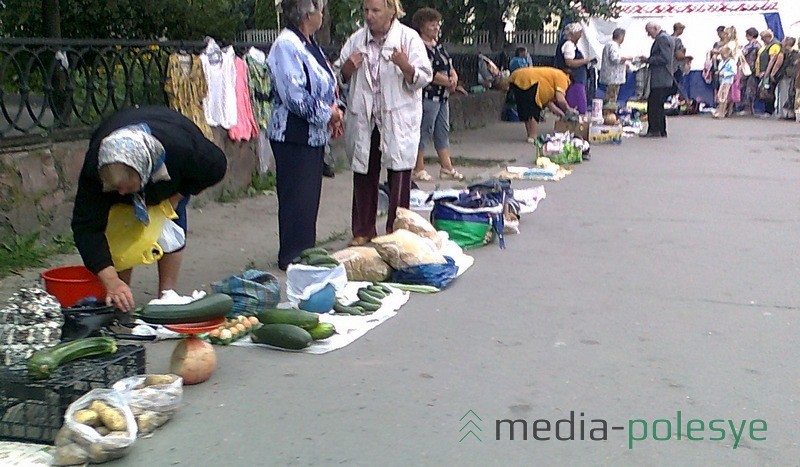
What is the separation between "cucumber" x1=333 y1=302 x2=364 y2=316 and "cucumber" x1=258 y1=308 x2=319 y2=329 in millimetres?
399

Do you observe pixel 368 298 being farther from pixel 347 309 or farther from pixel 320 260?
pixel 320 260

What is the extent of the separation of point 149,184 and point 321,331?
1.16 metres

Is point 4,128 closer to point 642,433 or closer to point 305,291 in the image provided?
point 305,291

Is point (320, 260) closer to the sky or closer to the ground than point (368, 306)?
closer to the sky

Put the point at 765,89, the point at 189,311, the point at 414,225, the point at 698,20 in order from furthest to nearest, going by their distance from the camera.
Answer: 1. the point at 698,20
2. the point at 765,89
3. the point at 414,225
4. the point at 189,311

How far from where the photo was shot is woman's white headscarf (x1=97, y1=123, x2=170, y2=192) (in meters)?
4.30

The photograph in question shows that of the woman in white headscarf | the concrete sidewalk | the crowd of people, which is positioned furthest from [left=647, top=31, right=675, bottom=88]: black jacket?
the woman in white headscarf

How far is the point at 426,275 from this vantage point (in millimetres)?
6125

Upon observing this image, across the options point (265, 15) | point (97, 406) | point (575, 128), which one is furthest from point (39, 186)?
point (265, 15)

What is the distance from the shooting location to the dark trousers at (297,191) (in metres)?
6.31

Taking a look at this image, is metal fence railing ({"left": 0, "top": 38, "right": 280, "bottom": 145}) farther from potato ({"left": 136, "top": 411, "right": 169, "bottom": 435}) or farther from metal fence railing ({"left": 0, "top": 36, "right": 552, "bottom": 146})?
potato ({"left": 136, "top": 411, "right": 169, "bottom": 435})

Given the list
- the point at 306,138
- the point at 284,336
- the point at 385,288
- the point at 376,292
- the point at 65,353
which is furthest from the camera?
the point at 306,138

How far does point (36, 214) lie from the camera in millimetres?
7051

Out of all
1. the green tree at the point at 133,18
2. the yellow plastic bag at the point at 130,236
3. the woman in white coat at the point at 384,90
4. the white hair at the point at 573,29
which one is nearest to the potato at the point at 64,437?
the yellow plastic bag at the point at 130,236
